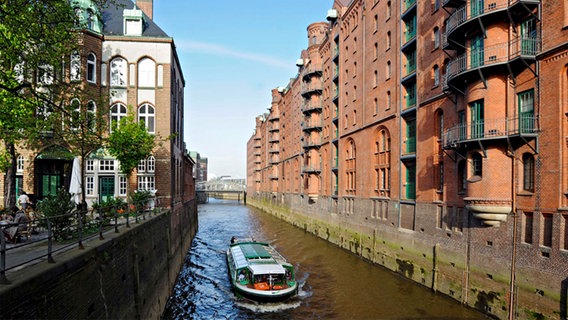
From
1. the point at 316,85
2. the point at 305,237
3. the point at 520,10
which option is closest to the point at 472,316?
the point at 520,10

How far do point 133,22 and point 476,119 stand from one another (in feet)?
77.3

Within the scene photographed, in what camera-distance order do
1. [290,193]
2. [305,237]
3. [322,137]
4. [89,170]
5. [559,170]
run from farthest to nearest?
[290,193] → [322,137] → [305,237] → [89,170] → [559,170]

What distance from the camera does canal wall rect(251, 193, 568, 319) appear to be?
1516 cm

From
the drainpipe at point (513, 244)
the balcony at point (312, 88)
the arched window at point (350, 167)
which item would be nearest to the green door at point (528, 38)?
the drainpipe at point (513, 244)

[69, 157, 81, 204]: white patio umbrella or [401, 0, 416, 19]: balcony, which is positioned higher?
[401, 0, 416, 19]: balcony

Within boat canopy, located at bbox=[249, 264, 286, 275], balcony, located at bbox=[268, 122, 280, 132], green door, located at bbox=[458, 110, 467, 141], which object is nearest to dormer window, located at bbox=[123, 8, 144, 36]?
boat canopy, located at bbox=[249, 264, 286, 275]

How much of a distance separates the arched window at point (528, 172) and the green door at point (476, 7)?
Answer: 669cm

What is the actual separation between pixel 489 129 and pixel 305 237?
30.9m

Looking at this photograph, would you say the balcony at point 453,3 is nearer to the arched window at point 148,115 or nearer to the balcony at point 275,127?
the arched window at point 148,115

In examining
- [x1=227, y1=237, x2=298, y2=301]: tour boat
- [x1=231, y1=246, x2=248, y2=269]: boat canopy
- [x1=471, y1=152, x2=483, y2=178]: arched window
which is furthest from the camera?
[x1=231, y1=246, x2=248, y2=269]: boat canopy

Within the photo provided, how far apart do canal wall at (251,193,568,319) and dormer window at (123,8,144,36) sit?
22235 mm

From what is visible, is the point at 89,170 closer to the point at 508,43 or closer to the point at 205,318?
the point at 205,318

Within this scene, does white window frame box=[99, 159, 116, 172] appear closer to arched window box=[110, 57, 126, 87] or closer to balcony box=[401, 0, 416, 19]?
arched window box=[110, 57, 126, 87]

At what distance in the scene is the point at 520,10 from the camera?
16.8 meters
